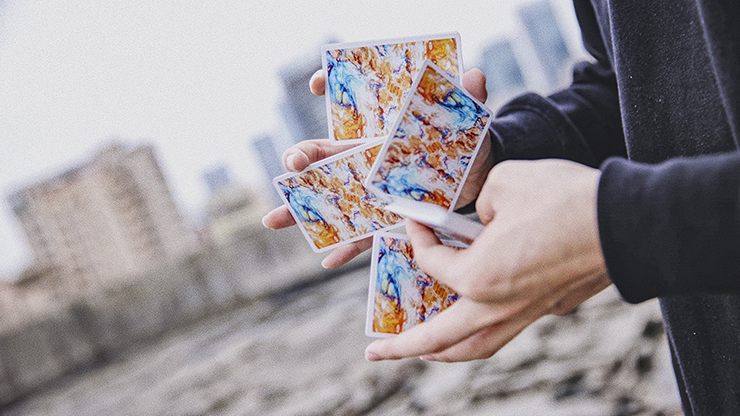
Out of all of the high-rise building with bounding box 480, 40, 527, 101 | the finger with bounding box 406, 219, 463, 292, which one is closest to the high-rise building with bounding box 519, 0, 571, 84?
the high-rise building with bounding box 480, 40, 527, 101

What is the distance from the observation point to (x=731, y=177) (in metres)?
Answer: 0.40

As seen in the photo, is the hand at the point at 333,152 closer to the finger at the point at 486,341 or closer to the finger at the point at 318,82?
the finger at the point at 318,82

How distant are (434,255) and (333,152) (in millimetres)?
553

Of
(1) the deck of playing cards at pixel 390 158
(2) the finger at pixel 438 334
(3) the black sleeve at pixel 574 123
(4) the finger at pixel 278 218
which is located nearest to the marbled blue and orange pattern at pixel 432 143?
(1) the deck of playing cards at pixel 390 158

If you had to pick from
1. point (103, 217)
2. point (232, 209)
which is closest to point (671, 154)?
point (103, 217)

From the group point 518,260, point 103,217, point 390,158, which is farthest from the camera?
point 103,217

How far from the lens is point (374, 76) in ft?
3.36

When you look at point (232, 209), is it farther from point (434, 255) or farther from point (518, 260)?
point (518, 260)

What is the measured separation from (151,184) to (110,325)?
6090 centimetres

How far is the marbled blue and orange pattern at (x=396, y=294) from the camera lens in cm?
92

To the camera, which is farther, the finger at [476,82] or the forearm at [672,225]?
the finger at [476,82]

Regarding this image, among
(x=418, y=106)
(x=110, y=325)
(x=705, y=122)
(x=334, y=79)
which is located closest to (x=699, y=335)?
(x=705, y=122)

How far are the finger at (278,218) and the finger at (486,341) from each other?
0.56 meters

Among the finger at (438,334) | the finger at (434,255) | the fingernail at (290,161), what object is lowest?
the finger at (438,334)
